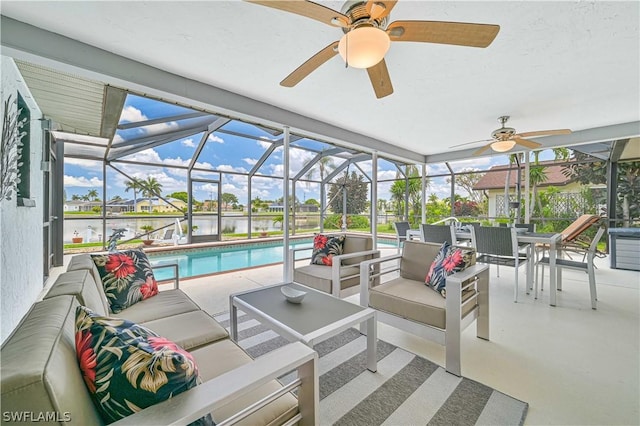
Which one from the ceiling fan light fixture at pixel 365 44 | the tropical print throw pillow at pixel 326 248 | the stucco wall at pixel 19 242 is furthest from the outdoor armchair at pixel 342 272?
the stucco wall at pixel 19 242

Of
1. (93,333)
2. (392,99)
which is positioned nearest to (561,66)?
(392,99)

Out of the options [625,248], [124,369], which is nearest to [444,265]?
[124,369]

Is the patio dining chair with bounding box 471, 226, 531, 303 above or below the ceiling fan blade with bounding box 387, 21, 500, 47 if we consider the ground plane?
below

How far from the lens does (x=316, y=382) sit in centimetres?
100

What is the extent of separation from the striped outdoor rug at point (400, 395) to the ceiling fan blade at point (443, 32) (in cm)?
212

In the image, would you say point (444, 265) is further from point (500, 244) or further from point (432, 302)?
point (500, 244)

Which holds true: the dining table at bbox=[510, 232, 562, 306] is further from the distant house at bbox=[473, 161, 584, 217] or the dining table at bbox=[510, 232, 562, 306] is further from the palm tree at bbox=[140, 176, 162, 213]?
the palm tree at bbox=[140, 176, 162, 213]

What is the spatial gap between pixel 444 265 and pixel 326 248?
143cm

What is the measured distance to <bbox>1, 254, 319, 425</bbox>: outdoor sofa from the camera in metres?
0.54

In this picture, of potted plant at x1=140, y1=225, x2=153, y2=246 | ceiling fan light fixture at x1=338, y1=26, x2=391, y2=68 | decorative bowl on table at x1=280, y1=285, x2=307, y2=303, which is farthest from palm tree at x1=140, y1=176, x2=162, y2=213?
ceiling fan light fixture at x1=338, y1=26, x2=391, y2=68

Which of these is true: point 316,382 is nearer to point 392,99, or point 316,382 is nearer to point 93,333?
point 93,333

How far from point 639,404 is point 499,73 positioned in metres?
2.79

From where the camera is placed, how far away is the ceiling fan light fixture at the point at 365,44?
148 cm

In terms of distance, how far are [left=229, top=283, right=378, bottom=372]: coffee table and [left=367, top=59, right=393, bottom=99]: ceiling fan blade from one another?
1.76 m
